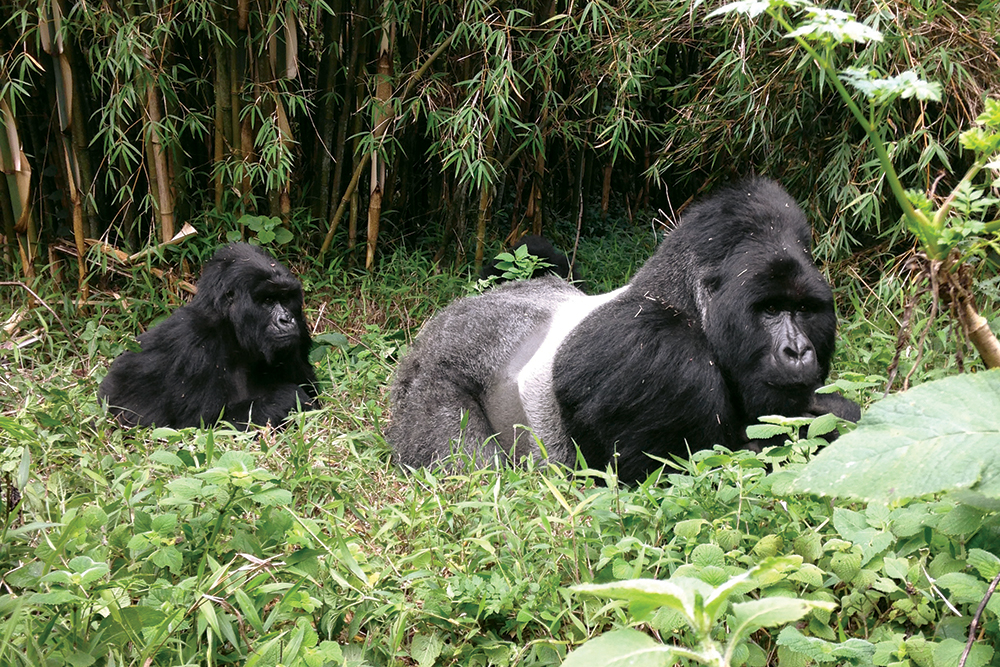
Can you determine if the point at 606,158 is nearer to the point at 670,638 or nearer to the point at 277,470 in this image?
the point at 277,470

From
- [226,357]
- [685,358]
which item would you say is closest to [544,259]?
[226,357]

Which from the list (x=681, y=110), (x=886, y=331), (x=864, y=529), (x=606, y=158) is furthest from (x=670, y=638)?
(x=606, y=158)

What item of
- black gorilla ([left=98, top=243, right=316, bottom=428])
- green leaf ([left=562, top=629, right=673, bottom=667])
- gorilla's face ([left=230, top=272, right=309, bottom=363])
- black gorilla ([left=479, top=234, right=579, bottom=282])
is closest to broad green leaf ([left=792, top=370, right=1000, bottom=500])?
green leaf ([left=562, top=629, right=673, bottom=667])

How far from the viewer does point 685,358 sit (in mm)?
2590

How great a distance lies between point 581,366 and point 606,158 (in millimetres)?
3245

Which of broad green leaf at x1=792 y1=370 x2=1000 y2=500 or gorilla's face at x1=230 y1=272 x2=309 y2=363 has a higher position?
broad green leaf at x1=792 y1=370 x2=1000 y2=500

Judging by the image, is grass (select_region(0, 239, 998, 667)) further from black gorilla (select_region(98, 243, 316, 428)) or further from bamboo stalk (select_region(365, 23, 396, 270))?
bamboo stalk (select_region(365, 23, 396, 270))

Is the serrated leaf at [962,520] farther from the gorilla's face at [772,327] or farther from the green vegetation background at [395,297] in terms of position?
the gorilla's face at [772,327]

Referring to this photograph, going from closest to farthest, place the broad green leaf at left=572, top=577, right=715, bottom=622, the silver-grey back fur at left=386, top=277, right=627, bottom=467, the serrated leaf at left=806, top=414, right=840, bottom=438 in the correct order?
the broad green leaf at left=572, top=577, right=715, bottom=622 → the serrated leaf at left=806, top=414, right=840, bottom=438 → the silver-grey back fur at left=386, top=277, right=627, bottom=467

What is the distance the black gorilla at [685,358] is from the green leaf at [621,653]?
138 cm

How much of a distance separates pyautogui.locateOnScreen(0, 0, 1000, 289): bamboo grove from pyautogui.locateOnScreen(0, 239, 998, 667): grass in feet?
6.93

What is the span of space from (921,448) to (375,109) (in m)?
3.52

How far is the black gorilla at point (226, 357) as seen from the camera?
350 cm

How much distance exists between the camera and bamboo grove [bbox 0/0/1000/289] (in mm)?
3963
